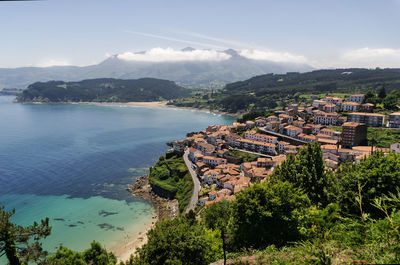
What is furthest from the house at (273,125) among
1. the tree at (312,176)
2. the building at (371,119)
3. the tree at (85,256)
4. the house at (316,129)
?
the tree at (85,256)

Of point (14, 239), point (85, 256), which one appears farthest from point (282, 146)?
point (14, 239)

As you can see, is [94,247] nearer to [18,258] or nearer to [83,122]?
[18,258]

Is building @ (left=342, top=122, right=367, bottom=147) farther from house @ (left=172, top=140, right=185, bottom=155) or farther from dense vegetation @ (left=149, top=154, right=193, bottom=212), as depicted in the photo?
house @ (left=172, top=140, right=185, bottom=155)

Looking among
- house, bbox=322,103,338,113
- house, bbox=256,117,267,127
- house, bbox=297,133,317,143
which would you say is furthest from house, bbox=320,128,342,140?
house, bbox=256,117,267,127

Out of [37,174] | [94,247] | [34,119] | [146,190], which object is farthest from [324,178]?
[34,119]

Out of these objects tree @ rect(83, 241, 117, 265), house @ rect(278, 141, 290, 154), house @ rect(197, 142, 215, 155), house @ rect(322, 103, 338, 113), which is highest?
house @ rect(322, 103, 338, 113)

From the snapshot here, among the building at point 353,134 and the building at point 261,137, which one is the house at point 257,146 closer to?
the building at point 261,137

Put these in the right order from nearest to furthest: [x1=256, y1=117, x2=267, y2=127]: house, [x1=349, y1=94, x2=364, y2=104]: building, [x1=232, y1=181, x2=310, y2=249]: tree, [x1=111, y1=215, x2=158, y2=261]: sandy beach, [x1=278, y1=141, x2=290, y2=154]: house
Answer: [x1=232, y1=181, x2=310, y2=249]: tree < [x1=111, y1=215, x2=158, y2=261]: sandy beach < [x1=278, y1=141, x2=290, y2=154]: house < [x1=256, y1=117, x2=267, y2=127]: house < [x1=349, y1=94, x2=364, y2=104]: building
